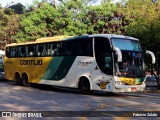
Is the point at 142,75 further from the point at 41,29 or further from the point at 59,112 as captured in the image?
the point at 41,29

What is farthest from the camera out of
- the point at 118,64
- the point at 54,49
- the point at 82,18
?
the point at 82,18

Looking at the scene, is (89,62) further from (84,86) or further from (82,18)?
(82,18)

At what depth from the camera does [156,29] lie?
2295 cm

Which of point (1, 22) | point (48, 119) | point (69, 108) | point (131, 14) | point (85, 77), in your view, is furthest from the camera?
point (1, 22)

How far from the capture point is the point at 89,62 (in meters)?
18.5

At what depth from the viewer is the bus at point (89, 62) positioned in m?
17.3

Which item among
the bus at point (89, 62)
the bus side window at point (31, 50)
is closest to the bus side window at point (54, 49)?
the bus at point (89, 62)

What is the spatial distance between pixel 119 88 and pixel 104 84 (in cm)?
87

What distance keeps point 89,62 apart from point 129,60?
216cm

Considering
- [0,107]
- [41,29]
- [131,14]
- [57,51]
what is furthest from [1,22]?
[0,107]

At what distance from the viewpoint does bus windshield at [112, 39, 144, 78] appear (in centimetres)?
1733

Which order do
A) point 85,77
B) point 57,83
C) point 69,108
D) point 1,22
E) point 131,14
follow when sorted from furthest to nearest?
point 1,22 → point 131,14 → point 57,83 → point 85,77 → point 69,108

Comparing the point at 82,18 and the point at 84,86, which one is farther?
the point at 82,18

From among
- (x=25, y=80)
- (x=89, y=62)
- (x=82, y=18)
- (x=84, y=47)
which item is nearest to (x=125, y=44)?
(x=89, y=62)
